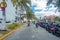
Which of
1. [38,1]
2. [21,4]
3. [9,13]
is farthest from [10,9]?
[21,4]

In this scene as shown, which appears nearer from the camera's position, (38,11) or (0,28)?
(0,28)

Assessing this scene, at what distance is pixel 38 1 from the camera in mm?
136500

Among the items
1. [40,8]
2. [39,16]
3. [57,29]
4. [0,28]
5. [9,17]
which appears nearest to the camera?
[57,29]

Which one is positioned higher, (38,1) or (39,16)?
(38,1)

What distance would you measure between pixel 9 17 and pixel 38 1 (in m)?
36.3

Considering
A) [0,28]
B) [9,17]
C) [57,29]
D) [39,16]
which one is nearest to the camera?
[57,29]

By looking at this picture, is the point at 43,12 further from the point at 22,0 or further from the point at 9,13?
the point at 22,0

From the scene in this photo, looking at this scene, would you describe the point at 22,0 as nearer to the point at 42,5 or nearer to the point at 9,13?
→ the point at 9,13

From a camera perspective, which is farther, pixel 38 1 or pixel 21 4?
pixel 38 1

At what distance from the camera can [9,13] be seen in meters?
107

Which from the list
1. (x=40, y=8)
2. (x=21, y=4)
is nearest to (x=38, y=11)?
(x=40, y=8)

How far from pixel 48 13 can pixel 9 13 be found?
89.9ft

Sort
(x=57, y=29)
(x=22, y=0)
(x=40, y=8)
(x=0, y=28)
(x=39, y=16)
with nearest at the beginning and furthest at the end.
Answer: (x=57, y=29) → (x=0, y=28) → (x=22, y=0) → (x=40, y=8) → (x=39, y=16)

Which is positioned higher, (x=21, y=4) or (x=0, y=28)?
(x=21, y=4)
